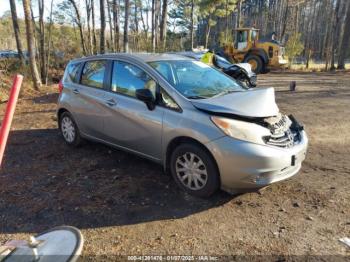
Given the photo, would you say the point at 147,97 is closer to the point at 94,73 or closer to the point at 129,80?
the point at 129,80

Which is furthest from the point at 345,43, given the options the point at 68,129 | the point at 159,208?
the point at 159,208

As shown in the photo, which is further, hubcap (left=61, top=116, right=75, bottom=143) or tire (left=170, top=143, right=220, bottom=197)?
hubcap (left=61, top=116, right=75, bottom=143)

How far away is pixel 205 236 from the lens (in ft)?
10.8

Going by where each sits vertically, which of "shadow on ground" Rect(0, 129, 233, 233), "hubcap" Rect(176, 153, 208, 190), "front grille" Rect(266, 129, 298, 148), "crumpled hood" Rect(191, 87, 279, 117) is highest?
"crumpled hood" Rect(191, 87, 279, 117)

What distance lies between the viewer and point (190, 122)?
391 centimetres

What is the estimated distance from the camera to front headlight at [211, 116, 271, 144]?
365cm

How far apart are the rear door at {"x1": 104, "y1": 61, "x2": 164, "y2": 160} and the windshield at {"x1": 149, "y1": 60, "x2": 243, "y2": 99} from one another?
291 mm

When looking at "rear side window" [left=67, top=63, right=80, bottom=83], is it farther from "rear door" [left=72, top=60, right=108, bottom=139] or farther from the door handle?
the door handle

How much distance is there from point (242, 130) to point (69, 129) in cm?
344

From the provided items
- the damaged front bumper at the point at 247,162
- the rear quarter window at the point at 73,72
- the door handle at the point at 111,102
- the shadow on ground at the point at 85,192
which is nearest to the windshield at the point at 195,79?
the door handle at the point at 111,102

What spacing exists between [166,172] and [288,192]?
158 centimetres

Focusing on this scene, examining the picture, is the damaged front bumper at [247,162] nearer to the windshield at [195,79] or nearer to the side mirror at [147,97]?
the windshield at [195,79]

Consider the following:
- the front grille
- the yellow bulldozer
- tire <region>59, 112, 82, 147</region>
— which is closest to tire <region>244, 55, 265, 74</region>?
the yellow bulldozer

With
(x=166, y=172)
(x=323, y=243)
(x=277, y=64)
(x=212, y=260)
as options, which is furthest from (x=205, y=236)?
(x=277, y=64)
